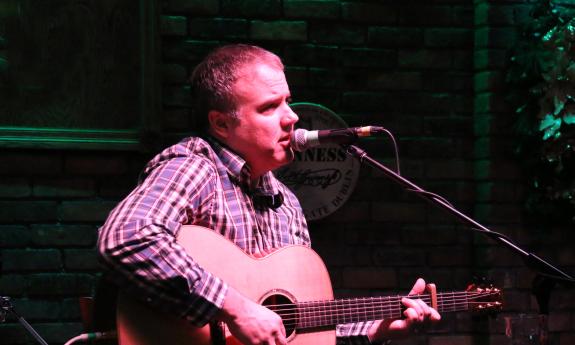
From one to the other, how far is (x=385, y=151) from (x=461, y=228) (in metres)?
0.50

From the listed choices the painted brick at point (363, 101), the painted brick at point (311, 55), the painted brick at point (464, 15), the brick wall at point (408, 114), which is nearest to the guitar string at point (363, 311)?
the brick wall at point (408, 114)

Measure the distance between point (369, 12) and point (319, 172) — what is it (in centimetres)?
74

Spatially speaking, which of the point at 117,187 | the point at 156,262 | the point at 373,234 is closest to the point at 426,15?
the point at 373,234

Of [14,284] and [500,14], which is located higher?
[500,14]

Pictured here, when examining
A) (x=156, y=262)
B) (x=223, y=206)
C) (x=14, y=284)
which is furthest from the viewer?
(x=14, y=284)

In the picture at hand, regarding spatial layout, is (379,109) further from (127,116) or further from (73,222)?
(73,222)

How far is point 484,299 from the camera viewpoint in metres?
2.55

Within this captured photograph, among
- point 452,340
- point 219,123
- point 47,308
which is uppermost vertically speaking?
point 219,123

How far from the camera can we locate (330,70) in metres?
3.63

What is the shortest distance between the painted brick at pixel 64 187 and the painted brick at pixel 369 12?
4.31 ft

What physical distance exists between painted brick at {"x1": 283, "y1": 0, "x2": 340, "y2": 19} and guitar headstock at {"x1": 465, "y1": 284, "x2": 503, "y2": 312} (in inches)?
60.3

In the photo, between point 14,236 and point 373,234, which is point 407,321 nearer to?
point 373,234

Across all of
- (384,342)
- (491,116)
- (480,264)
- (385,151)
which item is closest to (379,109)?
(385,151)

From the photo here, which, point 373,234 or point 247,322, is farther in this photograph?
point 373,234
